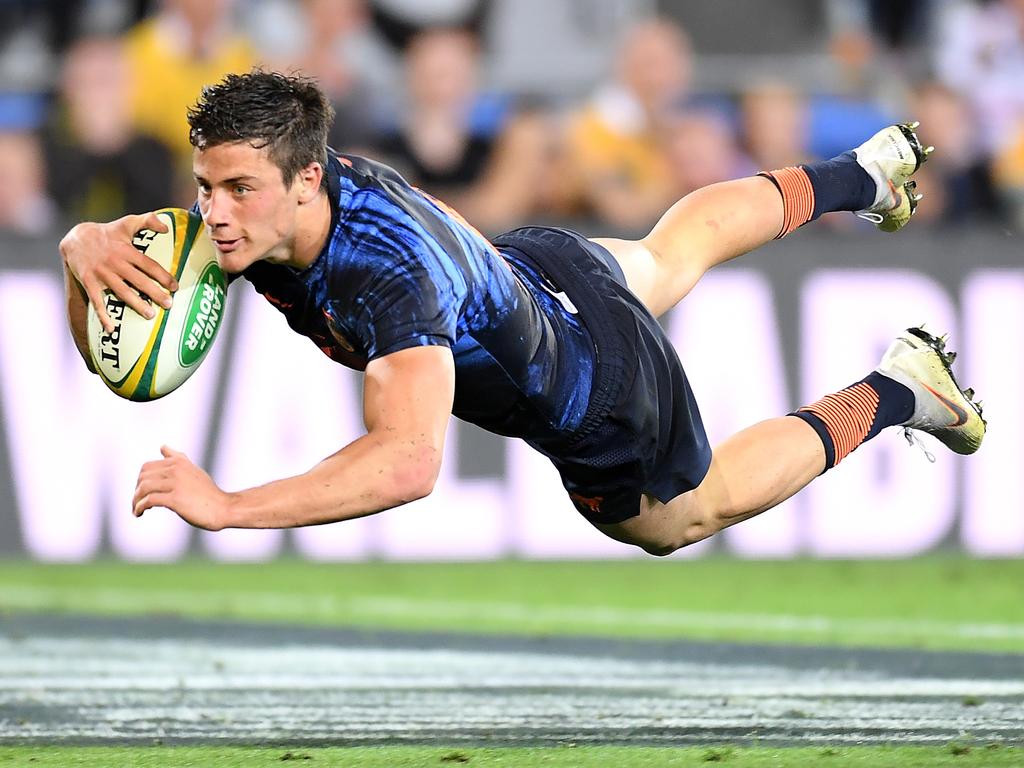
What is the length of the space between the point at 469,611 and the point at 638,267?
3.34 metres

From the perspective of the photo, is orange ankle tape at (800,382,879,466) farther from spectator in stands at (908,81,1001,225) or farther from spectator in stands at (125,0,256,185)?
spectator in stands at (125,0,256,185)

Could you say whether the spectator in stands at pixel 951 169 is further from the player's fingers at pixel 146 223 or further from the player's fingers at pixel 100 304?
the player's fingers at pixel 100 304

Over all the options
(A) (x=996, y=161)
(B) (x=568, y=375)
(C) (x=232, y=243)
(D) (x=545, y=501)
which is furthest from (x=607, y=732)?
(A) (x=996, y=161)

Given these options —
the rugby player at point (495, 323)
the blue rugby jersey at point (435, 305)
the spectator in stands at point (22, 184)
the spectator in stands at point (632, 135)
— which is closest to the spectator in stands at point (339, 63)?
the spectator in stands at point (632, 135)

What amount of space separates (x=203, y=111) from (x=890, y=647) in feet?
14.0

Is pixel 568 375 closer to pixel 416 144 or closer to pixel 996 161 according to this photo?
pixel 416 144

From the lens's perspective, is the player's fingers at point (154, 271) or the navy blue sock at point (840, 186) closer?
the player's fingers at point (154, 271)

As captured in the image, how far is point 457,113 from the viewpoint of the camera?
464 inches

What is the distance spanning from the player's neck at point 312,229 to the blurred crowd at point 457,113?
5823mm

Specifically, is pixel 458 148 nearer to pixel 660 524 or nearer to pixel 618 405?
pixel 660 524

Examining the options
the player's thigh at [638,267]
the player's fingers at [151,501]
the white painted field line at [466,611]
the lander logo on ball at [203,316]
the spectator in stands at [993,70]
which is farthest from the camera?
the spectator in stands at [993,70]

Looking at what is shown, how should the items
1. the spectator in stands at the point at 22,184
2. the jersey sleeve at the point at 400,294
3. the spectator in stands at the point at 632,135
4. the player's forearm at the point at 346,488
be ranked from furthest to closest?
the spectator in stands at the point at 632,135, the spectator in stands at the point at 22,184, the jersey sleeve at the point at 400,294, the player's forearm at the point at 346,488

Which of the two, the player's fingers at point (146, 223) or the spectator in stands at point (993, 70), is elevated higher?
the spectator in stands at point (993, 70)

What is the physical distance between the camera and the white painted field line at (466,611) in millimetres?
8297
